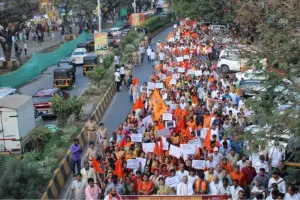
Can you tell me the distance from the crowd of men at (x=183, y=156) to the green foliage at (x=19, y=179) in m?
1.07

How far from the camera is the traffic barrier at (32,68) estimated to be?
32.2m

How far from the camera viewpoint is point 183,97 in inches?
771

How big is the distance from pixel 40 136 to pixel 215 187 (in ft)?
24.2

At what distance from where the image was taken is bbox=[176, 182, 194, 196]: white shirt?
1176 centimetres

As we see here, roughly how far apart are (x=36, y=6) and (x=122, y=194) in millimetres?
30306

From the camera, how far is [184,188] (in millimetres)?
11773

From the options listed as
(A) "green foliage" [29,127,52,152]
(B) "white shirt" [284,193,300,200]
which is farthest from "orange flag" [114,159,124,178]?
(A) "green foliage" [29,127,52,152]

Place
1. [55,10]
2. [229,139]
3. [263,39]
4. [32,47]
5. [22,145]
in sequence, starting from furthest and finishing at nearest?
[55,10] → [32,47] → [22,145] → [229,139] → [263,39]

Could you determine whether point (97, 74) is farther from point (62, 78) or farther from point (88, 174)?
point (88, 174)

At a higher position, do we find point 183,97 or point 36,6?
point 36,6

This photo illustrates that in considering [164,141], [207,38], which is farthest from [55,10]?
[164,141]

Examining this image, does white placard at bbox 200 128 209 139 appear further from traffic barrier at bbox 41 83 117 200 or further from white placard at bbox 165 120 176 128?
traffic barrier at bbox 41 83 117 200

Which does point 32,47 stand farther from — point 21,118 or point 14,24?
point 21,118

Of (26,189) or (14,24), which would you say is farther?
(14,24)
